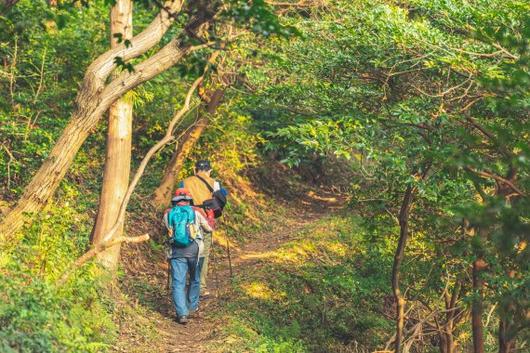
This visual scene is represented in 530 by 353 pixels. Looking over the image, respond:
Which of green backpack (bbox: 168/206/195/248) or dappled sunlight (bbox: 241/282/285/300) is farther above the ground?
green backpack (bbox: 168/206/195/248)

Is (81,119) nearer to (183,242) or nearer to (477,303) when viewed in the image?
(183,242)

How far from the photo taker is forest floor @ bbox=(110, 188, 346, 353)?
10992 mm

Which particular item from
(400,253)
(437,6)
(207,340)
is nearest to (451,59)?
(437,6)

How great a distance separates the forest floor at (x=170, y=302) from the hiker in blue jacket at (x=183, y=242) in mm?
424

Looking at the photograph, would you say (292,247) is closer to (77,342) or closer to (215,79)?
(215,79)

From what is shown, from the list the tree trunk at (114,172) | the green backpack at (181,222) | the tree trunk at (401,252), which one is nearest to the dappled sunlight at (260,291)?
the green backpack at (181,222)

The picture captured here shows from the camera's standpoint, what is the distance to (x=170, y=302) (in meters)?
13.5

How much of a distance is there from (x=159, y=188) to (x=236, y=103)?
8.16ft

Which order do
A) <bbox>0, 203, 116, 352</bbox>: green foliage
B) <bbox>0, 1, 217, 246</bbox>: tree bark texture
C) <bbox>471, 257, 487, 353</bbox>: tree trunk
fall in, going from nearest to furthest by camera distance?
1. <bbox>0, 203, 116, 352</bbox>: green foliage
2. <bbox>0, 1, 217, 246</bbox>: tree bark texture
3. <bbox>471, 257, 487, 353</bbox>: tree trunk

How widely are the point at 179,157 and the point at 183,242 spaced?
5.55 meters

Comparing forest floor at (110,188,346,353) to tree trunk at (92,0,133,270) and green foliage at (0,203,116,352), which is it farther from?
tree trunk at (92,0,133,270)

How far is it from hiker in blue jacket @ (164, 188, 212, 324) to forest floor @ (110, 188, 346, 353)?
0.42 metres

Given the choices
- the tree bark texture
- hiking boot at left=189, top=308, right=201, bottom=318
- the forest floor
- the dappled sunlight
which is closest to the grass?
the dappled sunlight

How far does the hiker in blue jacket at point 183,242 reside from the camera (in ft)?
39.8
